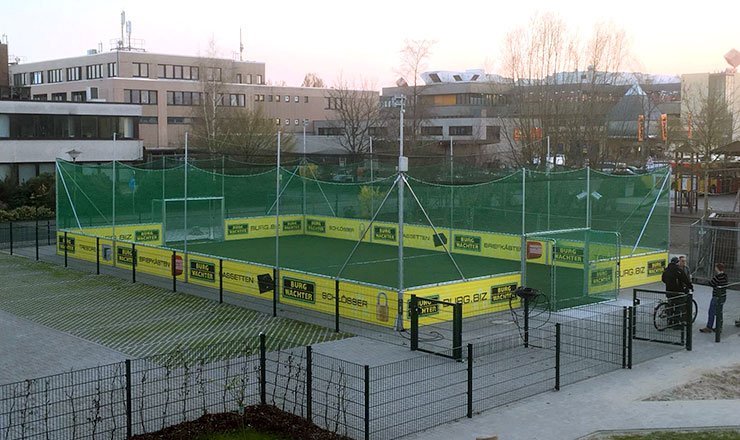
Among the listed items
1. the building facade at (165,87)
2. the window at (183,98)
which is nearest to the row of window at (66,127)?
the building facade at (165,87)

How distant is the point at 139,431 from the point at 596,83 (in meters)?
33.9

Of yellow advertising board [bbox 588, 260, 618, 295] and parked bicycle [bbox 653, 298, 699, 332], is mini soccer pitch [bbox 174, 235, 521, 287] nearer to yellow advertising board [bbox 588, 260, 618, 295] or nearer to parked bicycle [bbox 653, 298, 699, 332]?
yellow advertising board [bbox 588, 260, 618, 295]

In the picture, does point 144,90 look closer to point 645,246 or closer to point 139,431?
point 645,246

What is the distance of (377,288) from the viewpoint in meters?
16.6

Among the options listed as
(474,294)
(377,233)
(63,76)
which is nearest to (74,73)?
(63,76)

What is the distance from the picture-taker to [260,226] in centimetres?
3069

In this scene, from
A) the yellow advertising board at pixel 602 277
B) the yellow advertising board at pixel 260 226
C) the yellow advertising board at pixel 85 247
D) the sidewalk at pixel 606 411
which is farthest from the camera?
the yellow advertising board at pixel 260 226

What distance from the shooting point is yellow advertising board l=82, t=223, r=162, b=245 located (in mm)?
26578

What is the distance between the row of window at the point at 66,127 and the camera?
42656 mm

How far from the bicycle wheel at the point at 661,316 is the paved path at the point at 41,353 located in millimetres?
9585

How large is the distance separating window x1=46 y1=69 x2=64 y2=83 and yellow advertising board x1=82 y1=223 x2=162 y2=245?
172ft

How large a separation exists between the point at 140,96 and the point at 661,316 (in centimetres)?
5834

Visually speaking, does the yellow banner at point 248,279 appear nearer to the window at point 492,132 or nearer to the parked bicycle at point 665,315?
the parked bicycle at point 665,315

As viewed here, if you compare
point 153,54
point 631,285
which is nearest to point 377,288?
point 631,285
